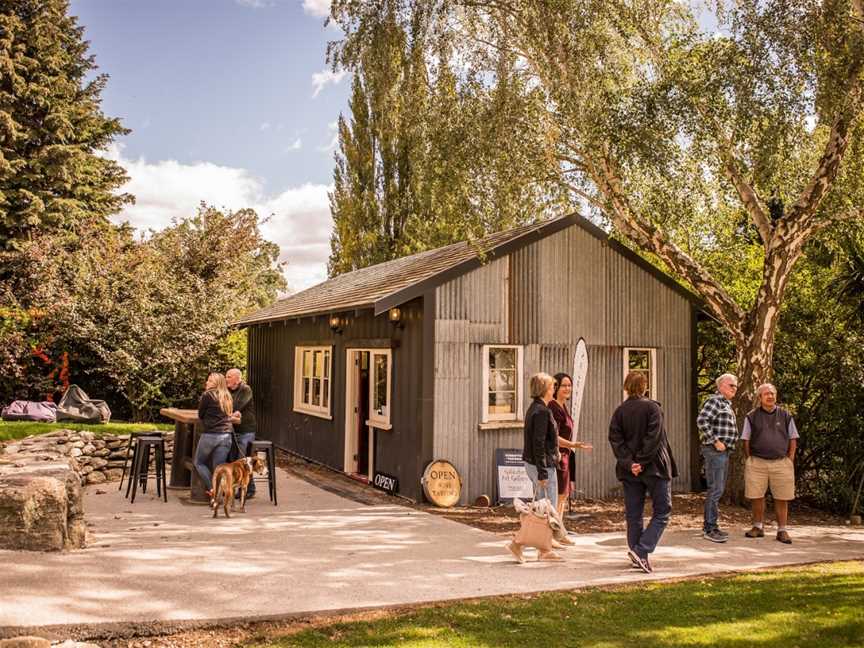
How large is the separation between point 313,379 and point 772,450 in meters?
9.35

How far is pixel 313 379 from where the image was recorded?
49.8 feet

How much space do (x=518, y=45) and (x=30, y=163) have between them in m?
Result: 19.4

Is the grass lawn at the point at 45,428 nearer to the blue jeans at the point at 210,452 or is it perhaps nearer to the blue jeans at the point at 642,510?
the blue jeans at the point at 210,452

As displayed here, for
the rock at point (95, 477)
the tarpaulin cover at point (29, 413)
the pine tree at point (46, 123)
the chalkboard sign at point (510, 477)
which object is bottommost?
the rock at point (95, 477)

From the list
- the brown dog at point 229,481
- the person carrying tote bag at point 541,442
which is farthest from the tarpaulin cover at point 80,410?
the person carrying tote bag at point 541,442

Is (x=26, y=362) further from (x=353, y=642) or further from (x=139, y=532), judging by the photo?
(x=353, y=642)

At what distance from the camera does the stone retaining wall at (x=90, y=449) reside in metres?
11.4

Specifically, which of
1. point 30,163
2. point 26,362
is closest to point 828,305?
point 26,362

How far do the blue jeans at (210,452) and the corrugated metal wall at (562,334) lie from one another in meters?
2.95

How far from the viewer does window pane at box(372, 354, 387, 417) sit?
40.0 ft

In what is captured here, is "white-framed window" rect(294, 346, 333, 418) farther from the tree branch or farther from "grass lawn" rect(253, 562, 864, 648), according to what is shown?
"grass lawn" rect(253, 562, 864, 648)

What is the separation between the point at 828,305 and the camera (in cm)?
1203

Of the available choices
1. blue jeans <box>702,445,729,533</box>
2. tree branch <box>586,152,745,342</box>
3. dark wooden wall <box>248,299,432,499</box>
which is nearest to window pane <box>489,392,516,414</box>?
dark wooden wall <box>248,299,432,499</box>

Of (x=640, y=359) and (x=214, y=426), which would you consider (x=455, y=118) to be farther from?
(x=214, y=426)
